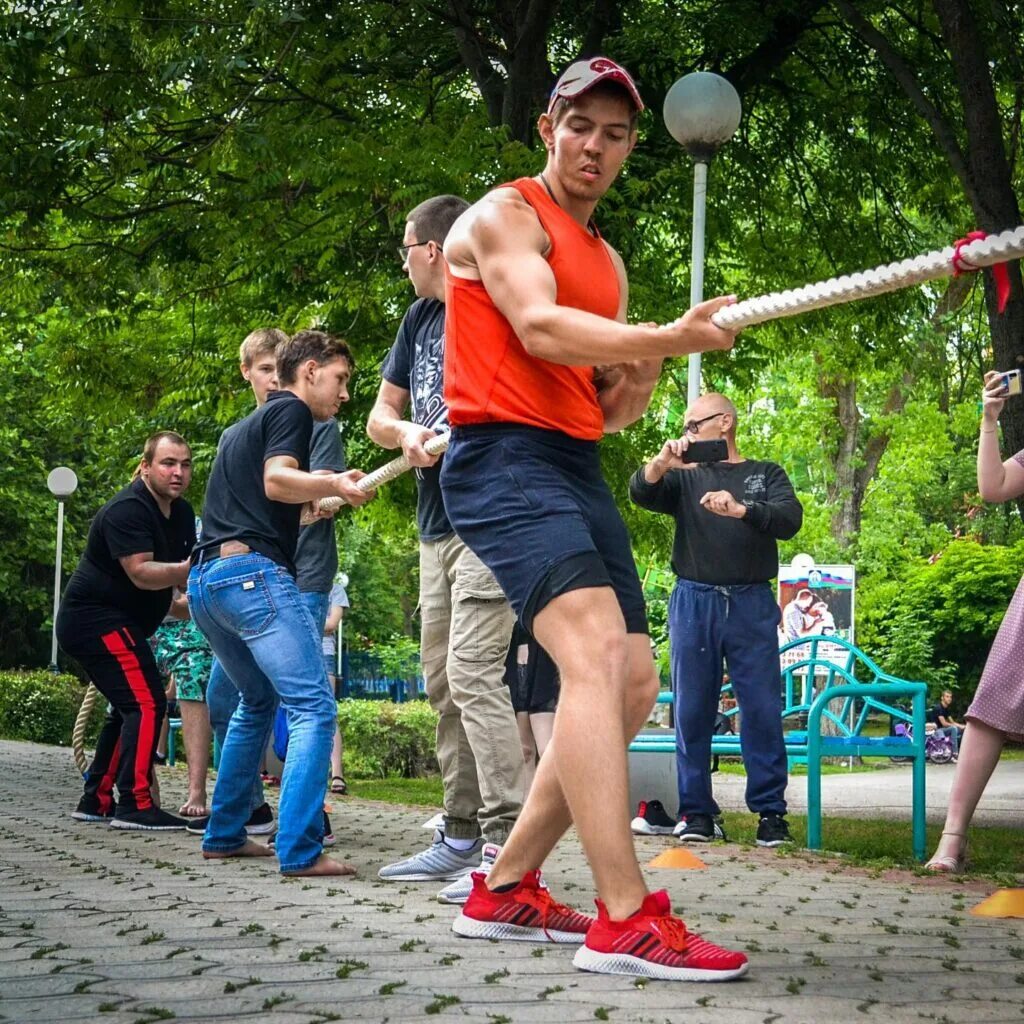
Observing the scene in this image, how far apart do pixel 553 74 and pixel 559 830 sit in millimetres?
10869

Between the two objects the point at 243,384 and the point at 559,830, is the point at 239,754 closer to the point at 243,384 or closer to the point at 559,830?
the point at 559,830

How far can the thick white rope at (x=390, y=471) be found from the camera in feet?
14.7

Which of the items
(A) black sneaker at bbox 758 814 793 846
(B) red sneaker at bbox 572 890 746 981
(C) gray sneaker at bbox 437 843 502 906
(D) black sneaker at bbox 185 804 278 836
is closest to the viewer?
(B) red sneaker at bbox 572 890 746 981

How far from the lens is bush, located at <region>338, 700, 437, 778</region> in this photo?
50.4 feet

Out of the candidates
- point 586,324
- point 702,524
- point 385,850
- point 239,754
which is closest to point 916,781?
point 702,524

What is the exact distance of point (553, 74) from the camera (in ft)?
45.6

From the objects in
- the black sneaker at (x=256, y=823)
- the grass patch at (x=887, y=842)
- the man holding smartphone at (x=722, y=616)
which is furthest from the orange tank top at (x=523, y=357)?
the black sneaker at (x=256, y=823)

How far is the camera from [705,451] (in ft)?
25.9

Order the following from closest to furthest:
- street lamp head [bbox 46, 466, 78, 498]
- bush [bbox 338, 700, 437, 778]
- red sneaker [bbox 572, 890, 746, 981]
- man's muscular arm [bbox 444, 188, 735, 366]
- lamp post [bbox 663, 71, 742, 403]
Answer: man's muscular arm [bbox 444, 188, 735, 366]
red sneaker [bbox 572, 890, 746, 981]
lamp post [bbox 663, 71, 742, 403]
bush [bbox 338, 700, 437, 778]
street lamp head [bbox 46, 466, 78, 498]

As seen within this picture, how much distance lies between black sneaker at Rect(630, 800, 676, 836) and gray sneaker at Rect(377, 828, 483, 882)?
2885mm

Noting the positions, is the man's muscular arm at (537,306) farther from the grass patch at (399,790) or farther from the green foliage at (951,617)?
the green foliage at (951,617)

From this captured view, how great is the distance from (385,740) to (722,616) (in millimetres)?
8012

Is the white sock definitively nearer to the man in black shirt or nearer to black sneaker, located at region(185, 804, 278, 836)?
the man in black shirt

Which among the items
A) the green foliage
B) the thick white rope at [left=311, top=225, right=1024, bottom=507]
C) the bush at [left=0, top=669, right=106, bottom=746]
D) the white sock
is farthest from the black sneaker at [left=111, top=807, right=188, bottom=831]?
the green foliage
